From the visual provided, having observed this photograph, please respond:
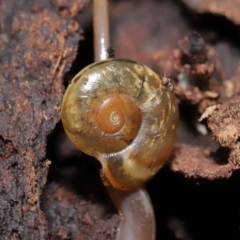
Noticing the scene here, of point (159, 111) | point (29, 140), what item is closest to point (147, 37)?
point (159, 111)

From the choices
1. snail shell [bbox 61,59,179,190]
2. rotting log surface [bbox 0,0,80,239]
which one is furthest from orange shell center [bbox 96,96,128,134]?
rotting log surface [bbox 0,0,80,239]

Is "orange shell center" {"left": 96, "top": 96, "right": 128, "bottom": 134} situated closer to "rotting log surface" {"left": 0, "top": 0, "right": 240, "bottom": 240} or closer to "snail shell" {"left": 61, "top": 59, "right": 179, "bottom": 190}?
"snail shell" {"left": 61, "top": 59, "right": 179, "bottom": 190}

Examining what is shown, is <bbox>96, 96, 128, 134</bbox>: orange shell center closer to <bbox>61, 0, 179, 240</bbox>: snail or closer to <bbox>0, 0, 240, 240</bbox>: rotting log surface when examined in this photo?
<bbox>61, 0, 179, 240</bbox>: snail

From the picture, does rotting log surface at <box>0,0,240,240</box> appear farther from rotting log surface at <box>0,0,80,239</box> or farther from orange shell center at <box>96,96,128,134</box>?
orange shell center at <box>96,96,128,134</box>

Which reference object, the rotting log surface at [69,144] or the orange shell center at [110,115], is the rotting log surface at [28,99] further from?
the orange shell center at [110,115]

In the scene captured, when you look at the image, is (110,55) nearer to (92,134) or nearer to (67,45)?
(67,45)

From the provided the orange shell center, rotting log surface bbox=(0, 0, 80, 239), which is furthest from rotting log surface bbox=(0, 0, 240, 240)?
the orange shell center

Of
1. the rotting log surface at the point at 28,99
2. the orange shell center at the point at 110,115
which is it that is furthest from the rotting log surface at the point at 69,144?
the orange shell center at the point at 110,115
